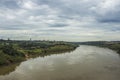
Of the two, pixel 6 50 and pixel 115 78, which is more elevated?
pixel 6 50

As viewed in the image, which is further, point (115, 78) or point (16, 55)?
point (16, 55)

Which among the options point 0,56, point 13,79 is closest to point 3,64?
point 0,56

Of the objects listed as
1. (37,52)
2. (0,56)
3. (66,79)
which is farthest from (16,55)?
(66,79)

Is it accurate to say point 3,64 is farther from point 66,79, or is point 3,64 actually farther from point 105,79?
point 105,79

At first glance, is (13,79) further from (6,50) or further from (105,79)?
(6,50)

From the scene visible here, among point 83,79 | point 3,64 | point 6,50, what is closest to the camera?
point 83,79

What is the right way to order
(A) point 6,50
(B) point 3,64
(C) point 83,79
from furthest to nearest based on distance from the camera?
1. (A) point 6,50
2. (B) point 3,64
3. (C) point 83,79

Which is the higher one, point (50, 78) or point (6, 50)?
point (6, 50)

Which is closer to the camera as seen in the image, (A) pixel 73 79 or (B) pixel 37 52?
(A) pixel 73 79

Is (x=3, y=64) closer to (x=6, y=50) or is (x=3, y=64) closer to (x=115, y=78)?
(x=6, y=50)
